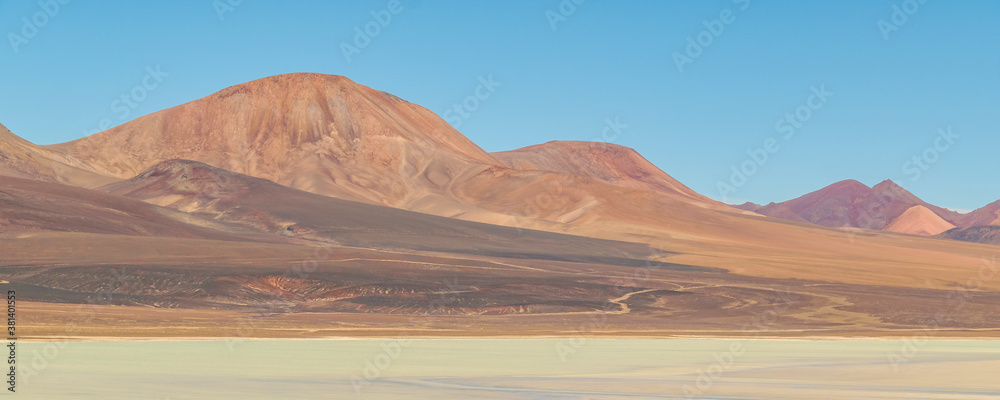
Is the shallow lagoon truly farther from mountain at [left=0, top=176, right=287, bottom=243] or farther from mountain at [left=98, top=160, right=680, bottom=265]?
mountain at [left=98, top=160, right=680, bottom=265]

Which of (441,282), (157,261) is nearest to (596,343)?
(441,282)

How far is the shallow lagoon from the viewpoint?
30391 mm

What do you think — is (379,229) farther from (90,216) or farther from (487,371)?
(487,371)

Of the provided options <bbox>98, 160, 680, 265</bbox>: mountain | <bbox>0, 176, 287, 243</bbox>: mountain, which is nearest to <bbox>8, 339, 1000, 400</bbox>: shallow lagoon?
<bbox>0, 176, 287, 243</bbox>: mountain

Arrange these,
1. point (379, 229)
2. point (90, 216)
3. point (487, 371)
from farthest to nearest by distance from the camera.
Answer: point (379, 229), point (90, 216), point (487, 371)

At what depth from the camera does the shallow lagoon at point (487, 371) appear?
30391mm

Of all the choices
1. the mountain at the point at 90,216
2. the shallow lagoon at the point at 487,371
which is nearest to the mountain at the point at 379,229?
the mountain at the point at 90,216

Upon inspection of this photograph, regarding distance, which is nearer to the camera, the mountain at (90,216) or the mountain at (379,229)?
the mountain at (90,216)

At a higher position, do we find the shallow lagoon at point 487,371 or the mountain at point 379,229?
the mountain at point 379,229

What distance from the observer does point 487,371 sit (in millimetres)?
37906

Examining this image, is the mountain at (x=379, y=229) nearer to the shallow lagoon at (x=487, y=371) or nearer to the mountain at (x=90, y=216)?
the mountain at (x=90, y=216)

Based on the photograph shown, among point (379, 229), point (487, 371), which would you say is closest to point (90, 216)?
point (379, 229)

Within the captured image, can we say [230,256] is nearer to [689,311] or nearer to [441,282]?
[441,282]

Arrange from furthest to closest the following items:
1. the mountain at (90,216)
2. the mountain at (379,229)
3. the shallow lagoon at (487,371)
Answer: the mountain at (379,229) → the mountain at (90,216) → the shallow lagoon at (487,371)
